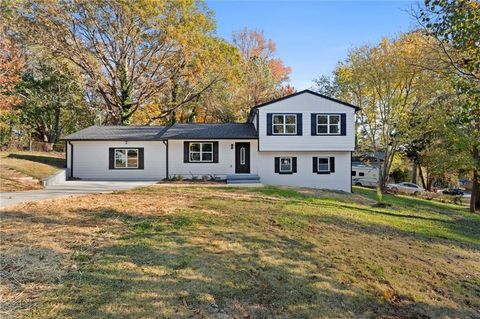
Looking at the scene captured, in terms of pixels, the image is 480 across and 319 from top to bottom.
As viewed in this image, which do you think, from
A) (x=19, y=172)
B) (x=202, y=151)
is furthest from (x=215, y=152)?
(x=19, y=172)

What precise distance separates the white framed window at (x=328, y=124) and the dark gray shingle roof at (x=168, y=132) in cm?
412

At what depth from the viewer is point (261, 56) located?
36156 mm

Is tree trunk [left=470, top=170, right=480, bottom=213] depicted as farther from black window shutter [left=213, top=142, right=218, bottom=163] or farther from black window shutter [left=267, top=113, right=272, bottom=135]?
black window shutter [left=213, top=142, right=218, bottom=163]

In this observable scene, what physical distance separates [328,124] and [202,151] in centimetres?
813

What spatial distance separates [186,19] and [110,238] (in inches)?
830

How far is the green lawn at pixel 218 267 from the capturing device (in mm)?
3734

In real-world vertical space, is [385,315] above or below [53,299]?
below

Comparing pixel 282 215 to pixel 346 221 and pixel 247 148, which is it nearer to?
pixel 346 221

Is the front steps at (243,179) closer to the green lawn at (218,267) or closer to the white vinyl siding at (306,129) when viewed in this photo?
the white vinyl siding at (306,129)

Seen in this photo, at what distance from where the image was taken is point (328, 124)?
1936 cm

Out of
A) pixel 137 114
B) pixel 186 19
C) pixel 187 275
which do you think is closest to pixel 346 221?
pixel 187 275

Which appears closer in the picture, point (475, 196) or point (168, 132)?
→ point (475, 196)

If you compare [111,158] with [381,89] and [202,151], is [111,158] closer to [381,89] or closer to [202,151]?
[202,151]

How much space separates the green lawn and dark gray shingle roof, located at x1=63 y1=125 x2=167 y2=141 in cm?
1166
